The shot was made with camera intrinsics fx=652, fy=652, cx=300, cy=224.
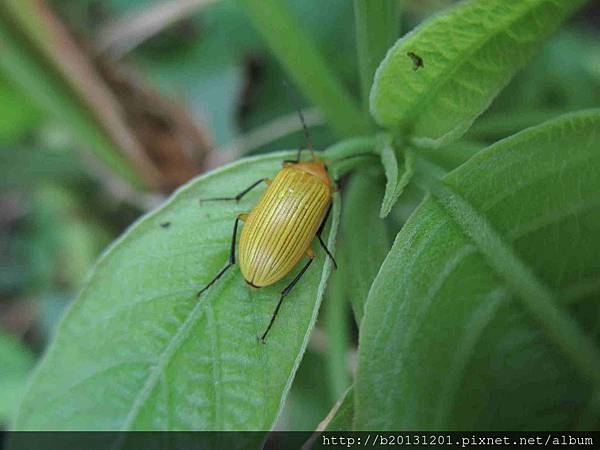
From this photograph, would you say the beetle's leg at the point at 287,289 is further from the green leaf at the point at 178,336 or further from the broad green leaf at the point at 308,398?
the broad green leaf at the point at 308,398

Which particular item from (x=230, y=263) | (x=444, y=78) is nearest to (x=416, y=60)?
(x=444, y=78)

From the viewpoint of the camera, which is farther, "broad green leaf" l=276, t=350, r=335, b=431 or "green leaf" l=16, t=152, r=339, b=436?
"broad green leaf" l=276, t=350, r=335, b=431

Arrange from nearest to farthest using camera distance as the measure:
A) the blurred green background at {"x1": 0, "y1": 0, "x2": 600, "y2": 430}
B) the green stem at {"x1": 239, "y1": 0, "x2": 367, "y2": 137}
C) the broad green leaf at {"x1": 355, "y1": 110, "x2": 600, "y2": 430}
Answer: the broad green leaf at {"x1": 355, "y1": 110, "x2": 600, "y2": 430}
the green stem at {"x1": 239, "y1": 0, "x2": 367, "y2": 137}
the blurred green background at {"x1": 0, "y1": 0, "x2": 600, "y2": 430}

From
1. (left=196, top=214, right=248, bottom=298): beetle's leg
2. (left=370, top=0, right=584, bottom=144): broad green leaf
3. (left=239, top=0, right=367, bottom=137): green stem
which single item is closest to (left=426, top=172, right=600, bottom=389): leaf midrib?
(left=370, top=0, right=584, bottom=144): broad green leaf

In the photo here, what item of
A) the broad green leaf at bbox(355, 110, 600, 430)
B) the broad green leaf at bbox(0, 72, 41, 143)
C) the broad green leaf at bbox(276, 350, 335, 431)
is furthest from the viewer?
the broad green leaf at bbox(0, 72, 41, 143)

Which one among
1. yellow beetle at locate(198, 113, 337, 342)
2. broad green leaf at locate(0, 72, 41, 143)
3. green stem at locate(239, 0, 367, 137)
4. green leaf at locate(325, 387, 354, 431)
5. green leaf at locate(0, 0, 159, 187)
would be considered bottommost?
green leaf at locate(325, 387, 354, 431)

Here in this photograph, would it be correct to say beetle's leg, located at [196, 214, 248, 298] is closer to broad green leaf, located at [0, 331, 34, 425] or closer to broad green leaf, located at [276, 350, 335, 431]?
broad green leaf, located at [276, 350, 335, 431]

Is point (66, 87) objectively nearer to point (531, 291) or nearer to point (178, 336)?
point (178, 336)

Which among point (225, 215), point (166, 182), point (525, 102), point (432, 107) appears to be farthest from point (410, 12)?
point (225, 215)
